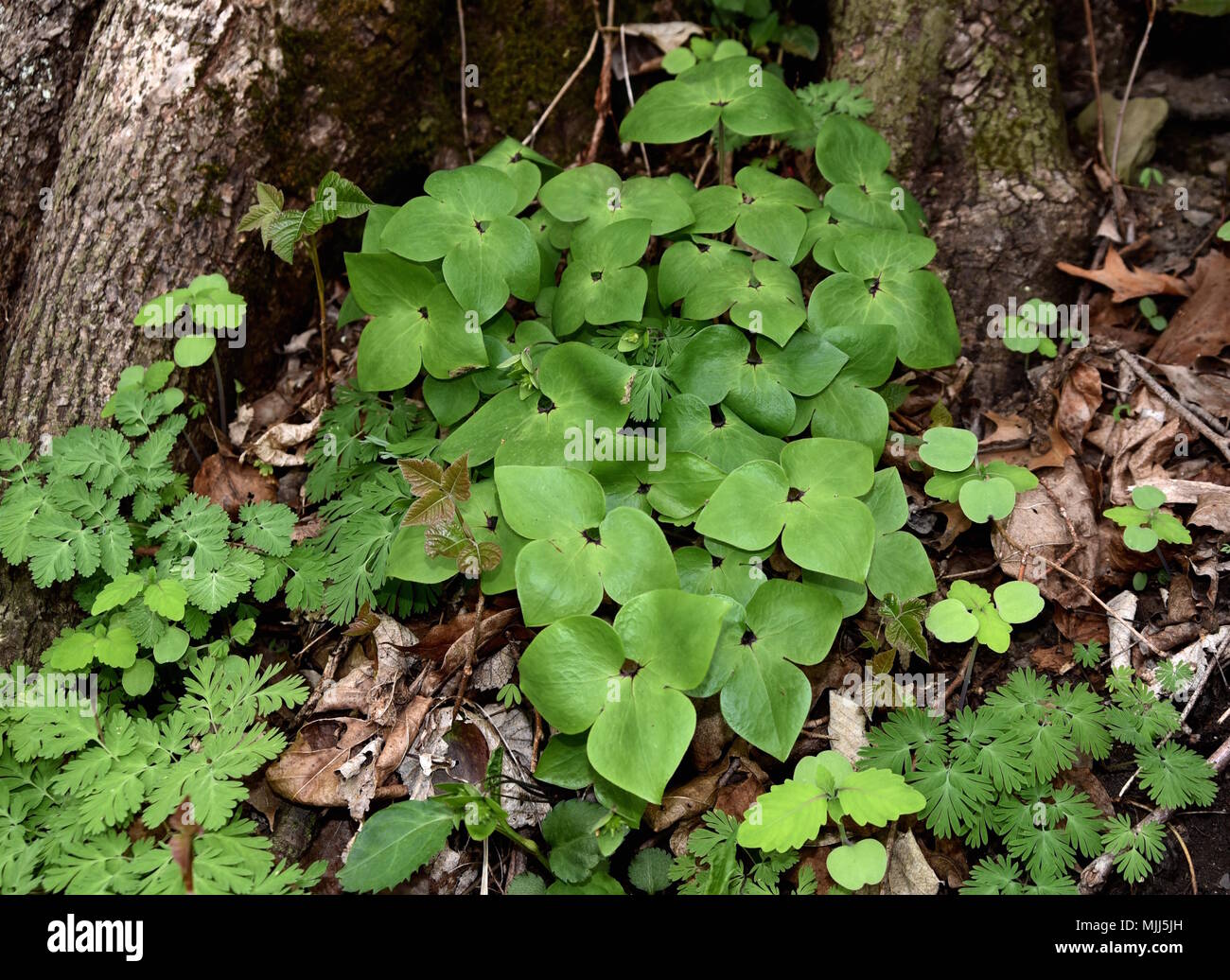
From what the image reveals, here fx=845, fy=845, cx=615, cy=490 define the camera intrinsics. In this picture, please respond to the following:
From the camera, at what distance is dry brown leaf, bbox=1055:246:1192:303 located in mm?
3137

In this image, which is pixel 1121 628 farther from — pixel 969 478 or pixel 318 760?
pixel 318 760

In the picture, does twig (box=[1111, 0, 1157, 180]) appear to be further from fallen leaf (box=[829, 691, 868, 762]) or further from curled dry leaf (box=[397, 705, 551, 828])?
curled dry leaf (box=[397, 705, 551, 828])

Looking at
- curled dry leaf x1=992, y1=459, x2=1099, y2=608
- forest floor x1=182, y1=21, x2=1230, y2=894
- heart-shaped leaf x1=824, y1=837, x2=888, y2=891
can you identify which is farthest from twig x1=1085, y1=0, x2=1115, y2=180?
heart-shaped leaf x1=824, y1=837, x2=888, y2=891

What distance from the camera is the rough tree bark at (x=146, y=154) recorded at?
2.77 m

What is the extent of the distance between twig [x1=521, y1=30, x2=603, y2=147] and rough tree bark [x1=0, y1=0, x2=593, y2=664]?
508mm

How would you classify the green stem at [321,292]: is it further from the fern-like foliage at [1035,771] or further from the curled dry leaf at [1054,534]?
the curled dry leaf at [1054,534]

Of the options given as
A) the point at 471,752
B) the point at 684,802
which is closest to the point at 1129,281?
the point at 684,802

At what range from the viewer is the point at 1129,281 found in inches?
124

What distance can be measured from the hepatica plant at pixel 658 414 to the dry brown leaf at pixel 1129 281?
72 centimetres

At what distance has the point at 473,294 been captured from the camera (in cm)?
262

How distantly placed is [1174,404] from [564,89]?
99.6 inches

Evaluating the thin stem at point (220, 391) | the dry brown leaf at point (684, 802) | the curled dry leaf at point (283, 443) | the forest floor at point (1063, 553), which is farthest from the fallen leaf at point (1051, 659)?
the thin stem at point (220, 391)

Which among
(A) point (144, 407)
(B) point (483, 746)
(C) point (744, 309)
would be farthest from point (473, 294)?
(B) point (483, 746)

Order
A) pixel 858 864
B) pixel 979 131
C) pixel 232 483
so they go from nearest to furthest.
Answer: pixel 858 864
pixel 232 483
pixel 979 131
